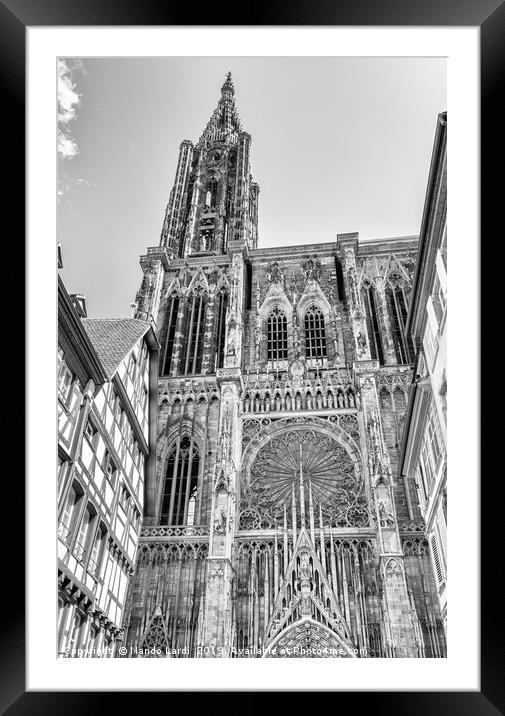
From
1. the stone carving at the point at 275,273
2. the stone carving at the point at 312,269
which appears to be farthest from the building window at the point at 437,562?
the stone carving at the point at 275,273

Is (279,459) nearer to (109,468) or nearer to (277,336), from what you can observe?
(277,336)

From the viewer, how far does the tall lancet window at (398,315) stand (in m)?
23.2

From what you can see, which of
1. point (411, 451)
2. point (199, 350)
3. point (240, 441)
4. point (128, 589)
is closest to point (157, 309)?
point (199, 350)

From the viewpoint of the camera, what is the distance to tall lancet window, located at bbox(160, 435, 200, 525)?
66.4 ft

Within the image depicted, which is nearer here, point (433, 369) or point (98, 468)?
point (433, 369)

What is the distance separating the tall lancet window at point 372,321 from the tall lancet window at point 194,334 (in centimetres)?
732

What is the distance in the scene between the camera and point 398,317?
80.2 feet

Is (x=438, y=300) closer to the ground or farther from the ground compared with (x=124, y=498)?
closer to the ground

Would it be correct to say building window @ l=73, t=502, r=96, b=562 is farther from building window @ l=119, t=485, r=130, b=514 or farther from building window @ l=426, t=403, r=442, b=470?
building window @ l=426, t=403, r=442, b=470

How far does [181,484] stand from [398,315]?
11.6 metres
